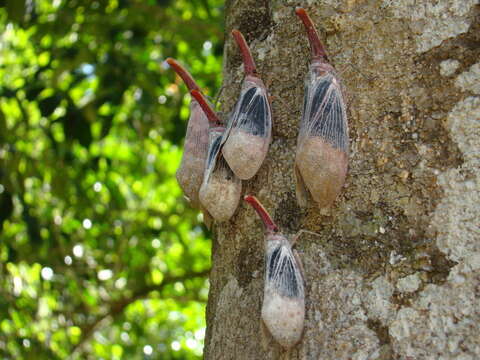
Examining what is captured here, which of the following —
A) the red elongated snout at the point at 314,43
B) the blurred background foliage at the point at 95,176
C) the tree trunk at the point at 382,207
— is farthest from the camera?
the blurred background foliage at the point at 95,176

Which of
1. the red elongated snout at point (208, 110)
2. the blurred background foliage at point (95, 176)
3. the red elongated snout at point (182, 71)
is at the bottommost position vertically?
the blurred background foliage at point (95, 176)

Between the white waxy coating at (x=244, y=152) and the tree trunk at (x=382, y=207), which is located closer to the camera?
the tree trunk at (x=382, y=207)

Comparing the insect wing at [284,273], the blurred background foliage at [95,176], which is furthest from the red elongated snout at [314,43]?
the blurred background foliage at [95,176]

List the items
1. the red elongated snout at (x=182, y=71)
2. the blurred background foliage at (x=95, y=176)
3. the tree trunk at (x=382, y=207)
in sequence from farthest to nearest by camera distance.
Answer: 1. the blurred background foliage at (x=95, y=176)
2. the red elongated snout at (x=182, y=71)
3. the tree trunk at (x=382, y=207)

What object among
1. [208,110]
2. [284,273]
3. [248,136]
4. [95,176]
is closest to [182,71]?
[208,110]

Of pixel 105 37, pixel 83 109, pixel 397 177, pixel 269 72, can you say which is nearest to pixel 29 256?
pixel 83 109

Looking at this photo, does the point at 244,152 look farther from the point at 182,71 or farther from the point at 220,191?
the point at 182,71

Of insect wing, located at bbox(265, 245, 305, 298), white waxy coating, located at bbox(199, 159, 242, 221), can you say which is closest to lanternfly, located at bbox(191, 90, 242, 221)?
white waxy coating, located at bbox(199, 159, 242, 221)

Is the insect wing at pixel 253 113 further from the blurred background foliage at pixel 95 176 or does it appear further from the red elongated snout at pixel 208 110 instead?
the blurred background foliage at pixel 95 176
